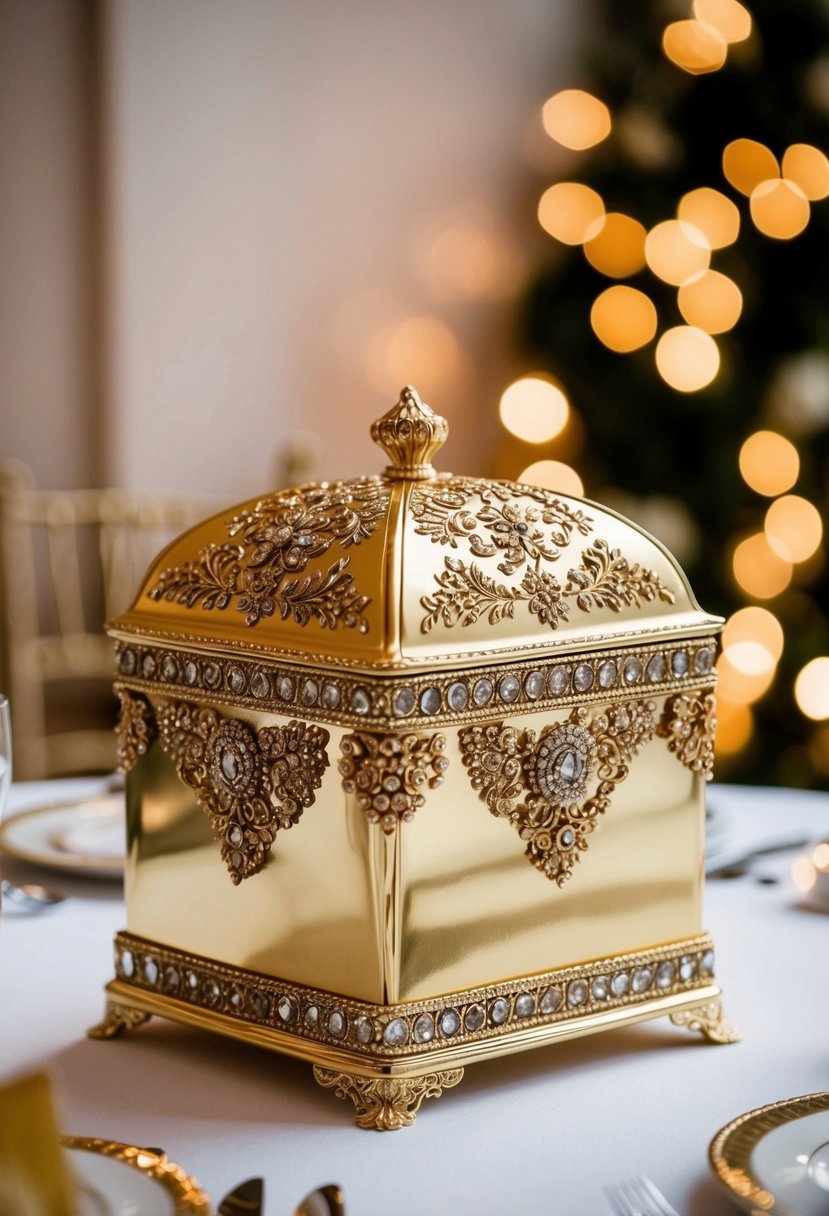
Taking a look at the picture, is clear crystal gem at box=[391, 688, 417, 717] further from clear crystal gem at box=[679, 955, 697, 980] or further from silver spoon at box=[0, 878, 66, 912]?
silver spoon at box=[0, 878, 66, 912]

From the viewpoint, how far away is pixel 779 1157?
708mm

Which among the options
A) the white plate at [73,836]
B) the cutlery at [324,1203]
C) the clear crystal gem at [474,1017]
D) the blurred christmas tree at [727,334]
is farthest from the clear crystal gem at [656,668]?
the blurred christmas tree at [727,334]

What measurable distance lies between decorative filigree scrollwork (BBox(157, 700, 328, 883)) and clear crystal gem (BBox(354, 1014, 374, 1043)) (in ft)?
0.38

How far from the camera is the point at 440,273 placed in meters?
3.58

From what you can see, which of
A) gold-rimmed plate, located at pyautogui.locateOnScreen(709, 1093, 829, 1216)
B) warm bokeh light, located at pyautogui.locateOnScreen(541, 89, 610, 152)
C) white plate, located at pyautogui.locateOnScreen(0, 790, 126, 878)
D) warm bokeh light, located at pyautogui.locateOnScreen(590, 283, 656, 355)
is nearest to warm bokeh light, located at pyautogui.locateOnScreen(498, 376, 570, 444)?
warm bokeh light, located at pyautogui.locateOnScreen(590, 283, 656, 355)

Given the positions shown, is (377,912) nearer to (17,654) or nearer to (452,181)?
(17,654)

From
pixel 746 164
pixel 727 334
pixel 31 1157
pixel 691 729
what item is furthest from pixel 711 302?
pixel 31 1157

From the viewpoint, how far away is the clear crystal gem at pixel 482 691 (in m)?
0.85

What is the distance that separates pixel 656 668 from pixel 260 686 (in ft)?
0.87

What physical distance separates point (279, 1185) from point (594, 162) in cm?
298

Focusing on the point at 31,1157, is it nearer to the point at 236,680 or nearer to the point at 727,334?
the point at 236,680

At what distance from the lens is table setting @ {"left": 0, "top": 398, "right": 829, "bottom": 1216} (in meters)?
0.78

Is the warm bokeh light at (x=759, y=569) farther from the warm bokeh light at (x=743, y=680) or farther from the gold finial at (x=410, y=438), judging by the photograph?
the gold finial at (x=410, y=438)

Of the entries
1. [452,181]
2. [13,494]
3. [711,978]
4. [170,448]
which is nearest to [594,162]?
[452,181]
